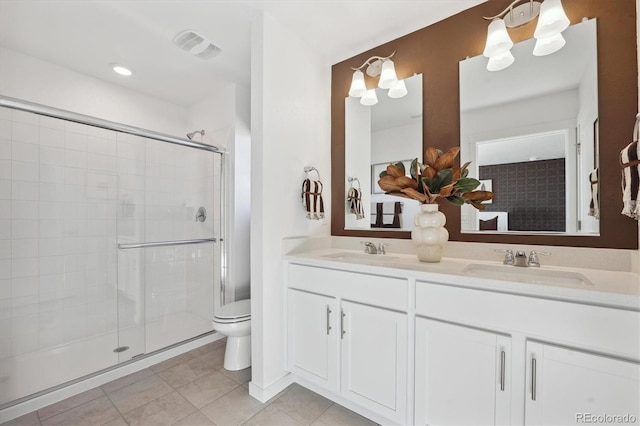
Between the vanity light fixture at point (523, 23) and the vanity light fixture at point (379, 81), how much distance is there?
1.81ft

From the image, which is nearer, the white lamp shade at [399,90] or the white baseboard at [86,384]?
the white baseboard at [86,384]

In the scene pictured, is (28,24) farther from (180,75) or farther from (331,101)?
(331,101)

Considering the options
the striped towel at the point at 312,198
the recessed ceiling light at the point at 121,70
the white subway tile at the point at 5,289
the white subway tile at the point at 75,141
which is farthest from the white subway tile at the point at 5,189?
the striped towel at the point at 312,198

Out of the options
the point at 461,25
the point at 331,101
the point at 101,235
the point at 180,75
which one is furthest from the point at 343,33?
the point at 101,235

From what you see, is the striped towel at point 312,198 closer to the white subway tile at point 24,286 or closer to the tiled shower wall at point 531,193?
the tiled shower wall at point 531,193

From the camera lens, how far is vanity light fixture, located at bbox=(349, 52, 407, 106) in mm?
1933

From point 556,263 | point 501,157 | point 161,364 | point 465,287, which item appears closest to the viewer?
point 465,287

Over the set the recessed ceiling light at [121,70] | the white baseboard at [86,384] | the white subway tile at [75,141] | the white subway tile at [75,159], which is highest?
the recessed ceiling light at [121,70]

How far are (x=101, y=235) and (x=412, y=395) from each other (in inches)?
104

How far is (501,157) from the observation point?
1623mm

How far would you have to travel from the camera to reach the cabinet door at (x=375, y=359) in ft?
4.41

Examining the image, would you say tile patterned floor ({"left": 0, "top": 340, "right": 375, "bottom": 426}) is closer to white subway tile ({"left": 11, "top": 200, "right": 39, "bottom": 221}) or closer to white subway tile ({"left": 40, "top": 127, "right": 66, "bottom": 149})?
white subway tile ({"left": 11, "top": 200, "right": 39, "bottom": 221})

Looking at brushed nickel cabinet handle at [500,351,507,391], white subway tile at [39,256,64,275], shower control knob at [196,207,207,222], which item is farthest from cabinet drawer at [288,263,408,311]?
white subway tile at [39,256,64,275]

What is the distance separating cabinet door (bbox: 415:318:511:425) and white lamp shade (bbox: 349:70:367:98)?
1632mm
